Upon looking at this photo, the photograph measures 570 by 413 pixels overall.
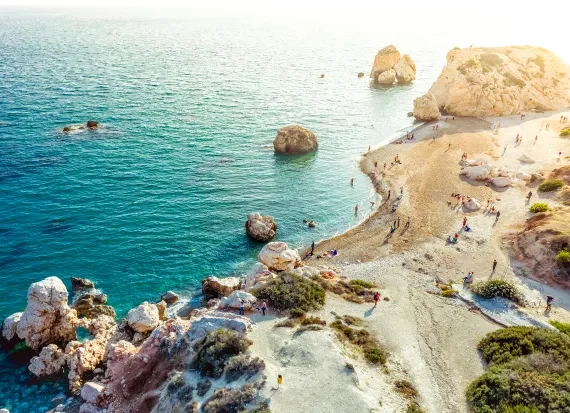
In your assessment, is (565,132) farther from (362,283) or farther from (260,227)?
(260,227)

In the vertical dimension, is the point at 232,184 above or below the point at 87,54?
below

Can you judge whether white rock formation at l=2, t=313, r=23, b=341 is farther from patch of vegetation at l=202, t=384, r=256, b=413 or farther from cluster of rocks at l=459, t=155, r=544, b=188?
cluster of rocks at l=459, t=155, r=544, b=188

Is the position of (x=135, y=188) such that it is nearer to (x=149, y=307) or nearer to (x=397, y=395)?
(x=149, y=307)

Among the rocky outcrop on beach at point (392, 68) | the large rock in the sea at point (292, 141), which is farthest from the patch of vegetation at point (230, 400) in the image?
the rocky outcrop on beach at point (392, 68)

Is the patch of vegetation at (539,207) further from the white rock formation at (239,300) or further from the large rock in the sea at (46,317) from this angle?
the large rock in the sea at (46,317)

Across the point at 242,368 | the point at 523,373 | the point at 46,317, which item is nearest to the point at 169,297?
the point at 46,317

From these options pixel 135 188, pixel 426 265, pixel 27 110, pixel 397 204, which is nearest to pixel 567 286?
pixel 426 265

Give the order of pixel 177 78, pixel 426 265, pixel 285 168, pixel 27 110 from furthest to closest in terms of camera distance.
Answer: pixel 177 78
pixel 27 110
pixel 285 168
pixel 426 265
